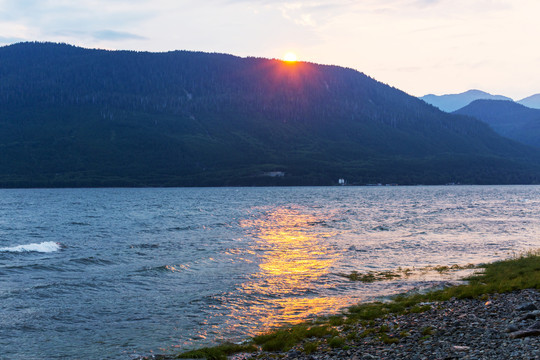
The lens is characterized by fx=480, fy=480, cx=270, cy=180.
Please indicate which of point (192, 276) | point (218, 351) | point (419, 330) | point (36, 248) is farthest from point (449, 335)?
point (36, 248)

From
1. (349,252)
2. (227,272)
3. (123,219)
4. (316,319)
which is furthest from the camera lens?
(123,219)

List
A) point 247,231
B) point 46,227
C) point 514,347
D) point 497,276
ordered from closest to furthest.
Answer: point 514,347, point 497,276, point 247,231, point 46,227

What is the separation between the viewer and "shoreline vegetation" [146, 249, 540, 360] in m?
18.6

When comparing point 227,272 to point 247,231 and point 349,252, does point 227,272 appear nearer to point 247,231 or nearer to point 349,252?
point 349,252

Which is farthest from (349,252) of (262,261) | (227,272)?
(227,272)

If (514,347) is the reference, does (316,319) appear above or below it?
below

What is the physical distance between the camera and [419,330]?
879 inches

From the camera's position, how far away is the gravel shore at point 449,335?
17562 mm

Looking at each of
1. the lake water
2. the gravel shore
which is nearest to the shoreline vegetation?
the gravel shore

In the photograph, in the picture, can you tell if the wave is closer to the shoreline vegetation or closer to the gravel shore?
the shoreline vegetation

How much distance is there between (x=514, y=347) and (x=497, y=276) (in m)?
21.3

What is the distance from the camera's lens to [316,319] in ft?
94.6

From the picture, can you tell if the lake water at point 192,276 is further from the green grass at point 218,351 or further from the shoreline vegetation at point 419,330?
the shoreline vegetation at point 419,330

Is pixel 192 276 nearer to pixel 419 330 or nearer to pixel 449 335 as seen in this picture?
pixel 419 330
